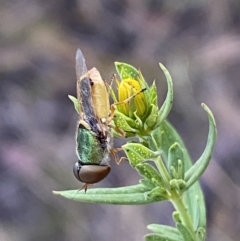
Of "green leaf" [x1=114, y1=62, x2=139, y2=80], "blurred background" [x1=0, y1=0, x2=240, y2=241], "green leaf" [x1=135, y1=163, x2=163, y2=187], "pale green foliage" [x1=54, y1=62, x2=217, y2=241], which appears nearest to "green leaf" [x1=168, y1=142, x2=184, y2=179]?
"pale green foliage" [x1=54, y1=62, x2=217, y2=241]

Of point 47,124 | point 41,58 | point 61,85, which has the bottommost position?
point 47,124

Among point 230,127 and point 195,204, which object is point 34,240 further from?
point 195,204

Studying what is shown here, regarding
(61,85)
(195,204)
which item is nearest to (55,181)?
(61,85)

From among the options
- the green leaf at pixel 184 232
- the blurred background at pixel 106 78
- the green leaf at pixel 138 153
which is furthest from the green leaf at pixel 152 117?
the blurred background at pixel 106 78

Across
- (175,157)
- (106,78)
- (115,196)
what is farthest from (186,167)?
(106,78)

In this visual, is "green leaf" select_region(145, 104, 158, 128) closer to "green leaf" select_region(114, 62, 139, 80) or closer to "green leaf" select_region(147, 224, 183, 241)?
"green leaf" select_region(114, 62, 139, 80)

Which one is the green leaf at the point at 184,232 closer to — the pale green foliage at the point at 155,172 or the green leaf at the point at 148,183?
the pale green foliage at the point at 155,172
